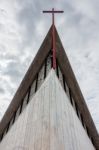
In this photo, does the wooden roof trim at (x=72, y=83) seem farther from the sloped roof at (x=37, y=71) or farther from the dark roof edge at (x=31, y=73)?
the dark roof edge at (x=31, y=73)

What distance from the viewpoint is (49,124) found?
676 cm

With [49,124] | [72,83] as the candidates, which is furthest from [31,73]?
[49,124]

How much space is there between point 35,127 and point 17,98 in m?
8.97

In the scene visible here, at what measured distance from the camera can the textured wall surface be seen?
643 centimetres

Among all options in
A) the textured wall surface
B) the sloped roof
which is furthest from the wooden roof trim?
the textured wall surface

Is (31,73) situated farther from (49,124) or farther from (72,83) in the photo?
(49,124)

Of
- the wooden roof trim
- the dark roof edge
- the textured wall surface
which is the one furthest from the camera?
the dark roof edge

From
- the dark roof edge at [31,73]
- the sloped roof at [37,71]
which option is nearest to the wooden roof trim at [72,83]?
the sloped roof at [37,71]

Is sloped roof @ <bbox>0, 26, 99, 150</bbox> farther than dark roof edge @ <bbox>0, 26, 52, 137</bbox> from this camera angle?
No

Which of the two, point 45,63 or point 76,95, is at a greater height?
point 45,63

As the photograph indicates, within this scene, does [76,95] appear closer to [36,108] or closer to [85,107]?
[85,107]

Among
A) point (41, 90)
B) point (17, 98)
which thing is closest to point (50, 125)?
point (41, 90)

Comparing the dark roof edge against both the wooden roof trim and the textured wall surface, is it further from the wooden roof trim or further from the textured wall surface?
the textured wall surface

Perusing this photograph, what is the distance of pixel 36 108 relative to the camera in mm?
7770
